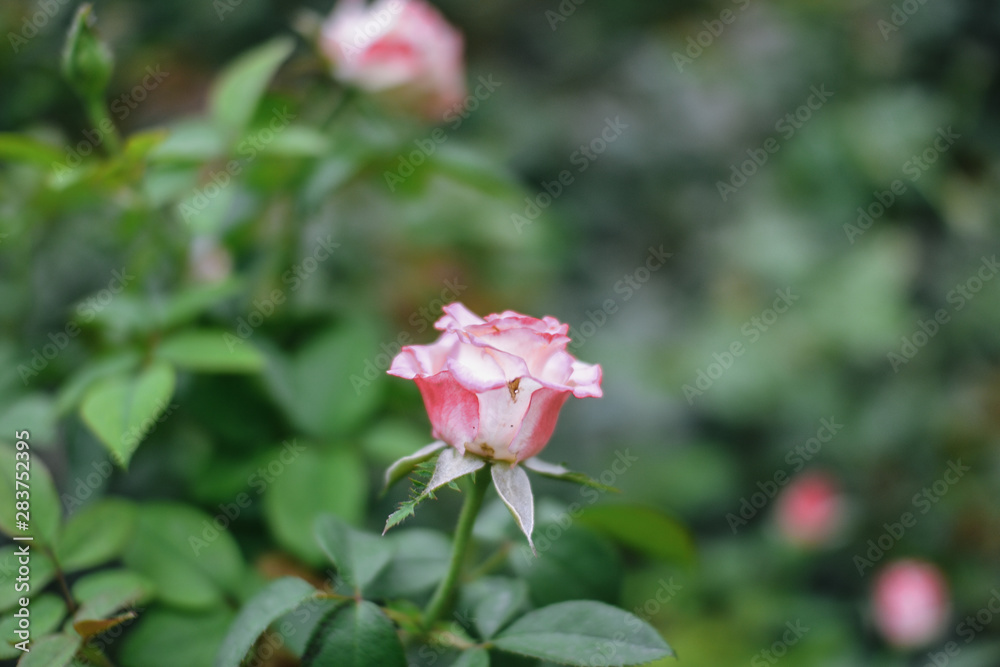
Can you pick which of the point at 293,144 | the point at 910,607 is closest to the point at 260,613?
the point at 293,144

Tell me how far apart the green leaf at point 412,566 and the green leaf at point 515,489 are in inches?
5.1

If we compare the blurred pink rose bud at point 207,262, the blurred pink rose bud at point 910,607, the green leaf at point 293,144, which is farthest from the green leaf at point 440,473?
the blurred pink rose bud at point 910,607

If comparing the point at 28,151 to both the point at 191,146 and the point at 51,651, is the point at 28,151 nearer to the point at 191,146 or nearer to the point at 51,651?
the point at 191,146

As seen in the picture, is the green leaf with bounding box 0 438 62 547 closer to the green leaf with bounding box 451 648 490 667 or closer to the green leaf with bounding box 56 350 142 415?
the green leaf with bounding box 56 350 142 415

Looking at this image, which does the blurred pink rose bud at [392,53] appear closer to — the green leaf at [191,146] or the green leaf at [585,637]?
the green leaf at [191,146]

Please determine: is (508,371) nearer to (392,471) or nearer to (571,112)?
(392,471)

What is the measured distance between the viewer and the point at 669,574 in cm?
140

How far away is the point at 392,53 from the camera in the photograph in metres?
0.98

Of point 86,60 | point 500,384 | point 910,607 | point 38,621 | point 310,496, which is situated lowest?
point 910,607

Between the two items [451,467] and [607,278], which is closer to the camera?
[451,467]

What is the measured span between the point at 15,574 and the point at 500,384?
0.38m

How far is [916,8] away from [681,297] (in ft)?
3.13

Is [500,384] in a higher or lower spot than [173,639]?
higher

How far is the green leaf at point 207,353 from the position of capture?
68 centimetres
